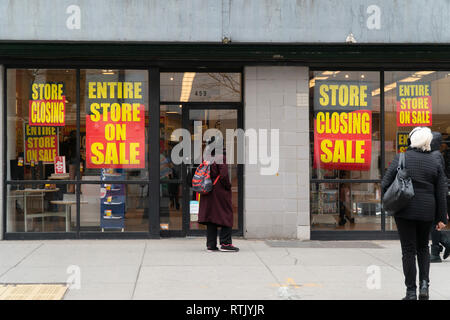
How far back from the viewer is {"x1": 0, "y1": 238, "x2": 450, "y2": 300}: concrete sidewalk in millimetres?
6891

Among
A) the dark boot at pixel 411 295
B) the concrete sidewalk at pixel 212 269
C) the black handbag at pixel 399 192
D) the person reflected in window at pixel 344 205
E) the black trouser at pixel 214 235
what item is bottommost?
the concrete sidewalk at pixel 212 269

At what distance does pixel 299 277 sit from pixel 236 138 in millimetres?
4182

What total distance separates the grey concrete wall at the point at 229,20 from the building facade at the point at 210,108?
2 centimetres

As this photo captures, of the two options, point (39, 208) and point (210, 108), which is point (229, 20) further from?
point (39, 208)

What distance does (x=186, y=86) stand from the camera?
11.4m

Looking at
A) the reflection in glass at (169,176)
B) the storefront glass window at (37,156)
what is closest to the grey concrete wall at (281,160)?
the reflection in glass at (169,176)

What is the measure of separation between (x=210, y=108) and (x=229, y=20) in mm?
1740

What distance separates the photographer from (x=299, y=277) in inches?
306

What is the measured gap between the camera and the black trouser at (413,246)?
6262 millimetres

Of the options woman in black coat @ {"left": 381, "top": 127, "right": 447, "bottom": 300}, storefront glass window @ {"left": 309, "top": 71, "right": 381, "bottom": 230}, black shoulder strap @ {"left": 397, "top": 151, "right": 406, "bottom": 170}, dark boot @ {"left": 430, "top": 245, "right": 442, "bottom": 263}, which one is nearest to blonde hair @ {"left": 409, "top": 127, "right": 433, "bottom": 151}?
woman in black coat @ {"left": 381, "top": 127, "right": 447, "bottom": 300}

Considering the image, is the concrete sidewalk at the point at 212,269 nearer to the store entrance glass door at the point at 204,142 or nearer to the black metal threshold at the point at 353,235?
the black metal threshold at the point at 353,235

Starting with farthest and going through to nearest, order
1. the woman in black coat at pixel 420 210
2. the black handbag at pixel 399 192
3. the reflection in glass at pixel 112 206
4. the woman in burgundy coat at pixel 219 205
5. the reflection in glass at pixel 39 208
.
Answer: the reflection in glass at pixel 112 206 < the reflection in glass at pixel 39 208 < the woman in burgundy coat at pixel 219 205 < the woman in black coat at pixel 420 210 < the black handbag at pixel 399 192

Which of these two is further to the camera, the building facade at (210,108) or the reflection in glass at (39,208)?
the reflection in glass at (39,208)

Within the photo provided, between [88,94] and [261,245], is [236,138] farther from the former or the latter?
[88,94]
